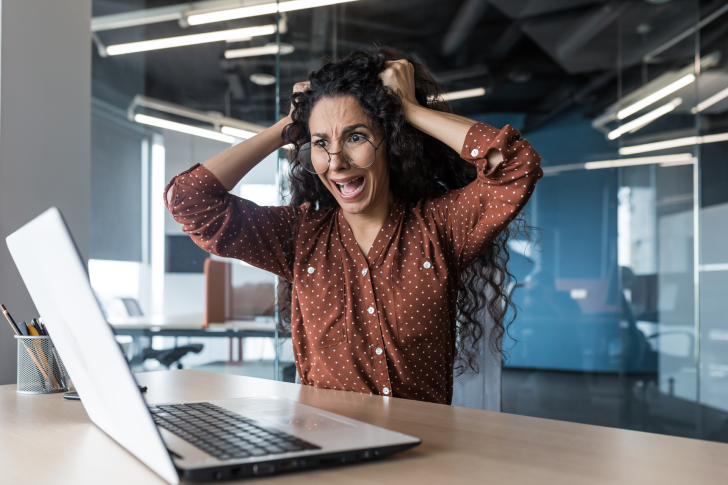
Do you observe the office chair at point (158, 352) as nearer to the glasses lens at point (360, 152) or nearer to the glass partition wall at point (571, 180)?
the glass partition wall at point (571, 180)

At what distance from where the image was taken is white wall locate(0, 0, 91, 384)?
1262 mm

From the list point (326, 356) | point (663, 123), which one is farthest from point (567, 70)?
point (326, 356)

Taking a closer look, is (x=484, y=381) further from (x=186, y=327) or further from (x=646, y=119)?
(x=646, y=119)

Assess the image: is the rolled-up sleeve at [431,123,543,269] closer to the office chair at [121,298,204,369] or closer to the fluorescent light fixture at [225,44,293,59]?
the office chair at [121,298,204,369]

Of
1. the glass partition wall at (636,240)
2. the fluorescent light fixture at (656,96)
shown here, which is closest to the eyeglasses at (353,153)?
the glass partition wall at (636,240)

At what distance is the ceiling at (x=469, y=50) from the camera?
10.7ft

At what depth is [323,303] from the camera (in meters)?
1.33

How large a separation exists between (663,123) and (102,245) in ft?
11.0

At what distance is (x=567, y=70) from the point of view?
4.44 metres

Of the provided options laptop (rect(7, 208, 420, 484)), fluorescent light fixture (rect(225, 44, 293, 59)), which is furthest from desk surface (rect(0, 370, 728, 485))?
fluorescent light fixture (rect(225, 44, 293, 59))

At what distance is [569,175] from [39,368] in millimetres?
3958

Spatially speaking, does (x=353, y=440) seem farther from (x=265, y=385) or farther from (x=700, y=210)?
(x=700, y=210)

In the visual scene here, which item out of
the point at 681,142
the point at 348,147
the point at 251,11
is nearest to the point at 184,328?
Result: the point at 251,11

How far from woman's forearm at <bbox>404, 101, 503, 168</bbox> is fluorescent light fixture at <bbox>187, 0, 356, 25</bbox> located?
5.83 ft
